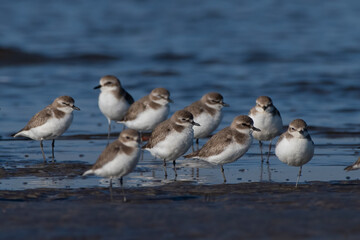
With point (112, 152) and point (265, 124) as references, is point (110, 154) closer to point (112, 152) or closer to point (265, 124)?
point (112, 152)

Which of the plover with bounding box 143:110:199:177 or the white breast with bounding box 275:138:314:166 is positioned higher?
the plover with bounding box 143:110:199:177

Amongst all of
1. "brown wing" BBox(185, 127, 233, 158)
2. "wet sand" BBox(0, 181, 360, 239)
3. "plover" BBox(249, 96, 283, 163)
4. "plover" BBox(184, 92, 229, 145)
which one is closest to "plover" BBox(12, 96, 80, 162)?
"plover" BBox(184, 92, 229, 145)

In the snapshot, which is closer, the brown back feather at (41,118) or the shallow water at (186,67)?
the shallow water at (186,67)

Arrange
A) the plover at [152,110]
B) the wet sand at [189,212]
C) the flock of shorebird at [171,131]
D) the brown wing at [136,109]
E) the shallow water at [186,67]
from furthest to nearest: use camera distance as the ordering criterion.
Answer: the brown wing at [136,109], the plover at [152,110], the shallow water at [186,67], the flock of shorebird at [171,131], the wet sand at [189,212]

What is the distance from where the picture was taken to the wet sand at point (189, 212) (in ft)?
24.4

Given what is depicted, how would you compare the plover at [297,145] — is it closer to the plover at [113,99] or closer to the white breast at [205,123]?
the white breast at [205,123]

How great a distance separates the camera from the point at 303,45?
31.2 metres

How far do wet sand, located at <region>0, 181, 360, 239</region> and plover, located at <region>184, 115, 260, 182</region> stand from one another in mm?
547

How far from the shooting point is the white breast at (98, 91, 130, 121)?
49.7 feet

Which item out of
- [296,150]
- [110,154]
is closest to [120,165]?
[110,154]

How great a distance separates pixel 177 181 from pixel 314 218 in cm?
326

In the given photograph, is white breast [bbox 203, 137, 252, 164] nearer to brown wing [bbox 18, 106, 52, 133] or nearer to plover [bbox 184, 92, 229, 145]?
plover [bbox 184, 92, 229, 145]

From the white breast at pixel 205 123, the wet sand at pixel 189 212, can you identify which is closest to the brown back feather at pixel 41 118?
the white breast at pixel 205 123

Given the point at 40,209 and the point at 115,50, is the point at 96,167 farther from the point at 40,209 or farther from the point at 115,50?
the point at 115,50
